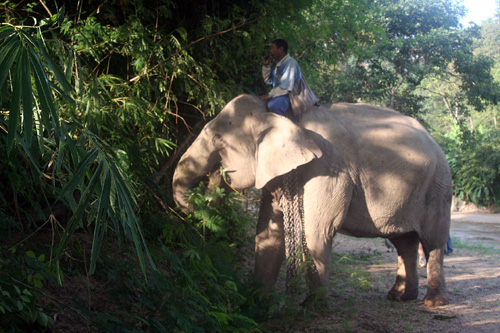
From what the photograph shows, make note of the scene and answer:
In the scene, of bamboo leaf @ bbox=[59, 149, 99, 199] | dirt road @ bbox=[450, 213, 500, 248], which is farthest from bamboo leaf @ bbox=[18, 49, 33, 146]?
dirt road @ bbox=[450, 213, 500, 248]

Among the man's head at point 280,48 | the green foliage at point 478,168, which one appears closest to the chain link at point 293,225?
the man's head at point 280,48

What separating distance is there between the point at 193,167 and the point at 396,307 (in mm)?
2491

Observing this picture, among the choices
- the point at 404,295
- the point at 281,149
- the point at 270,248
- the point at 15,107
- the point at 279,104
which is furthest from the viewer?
the point at 404,295

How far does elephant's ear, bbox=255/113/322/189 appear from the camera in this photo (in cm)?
464

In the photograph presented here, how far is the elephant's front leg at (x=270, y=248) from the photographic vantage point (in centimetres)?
517

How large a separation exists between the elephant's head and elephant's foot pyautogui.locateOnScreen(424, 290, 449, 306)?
7.01ft

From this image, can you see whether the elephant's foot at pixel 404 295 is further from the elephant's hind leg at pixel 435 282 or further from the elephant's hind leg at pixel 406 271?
the elephant's hind leg at pixel 435 282

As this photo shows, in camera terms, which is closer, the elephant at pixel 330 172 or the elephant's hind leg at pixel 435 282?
the elephant at pixel 330 172

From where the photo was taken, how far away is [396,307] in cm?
530

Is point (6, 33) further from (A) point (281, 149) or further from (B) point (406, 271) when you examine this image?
(B) point (406, 271)

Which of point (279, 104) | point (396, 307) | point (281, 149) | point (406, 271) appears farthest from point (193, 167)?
point (406, 271)

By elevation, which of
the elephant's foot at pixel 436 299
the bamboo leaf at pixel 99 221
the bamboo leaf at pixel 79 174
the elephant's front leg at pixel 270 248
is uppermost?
the bamboo leaf at pixel 79 174

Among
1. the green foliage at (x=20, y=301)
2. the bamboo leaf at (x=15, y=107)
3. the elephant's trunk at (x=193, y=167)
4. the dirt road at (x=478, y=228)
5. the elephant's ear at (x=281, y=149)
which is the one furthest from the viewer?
the dirt road at (x=478, y=228)

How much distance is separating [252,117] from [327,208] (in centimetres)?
112
